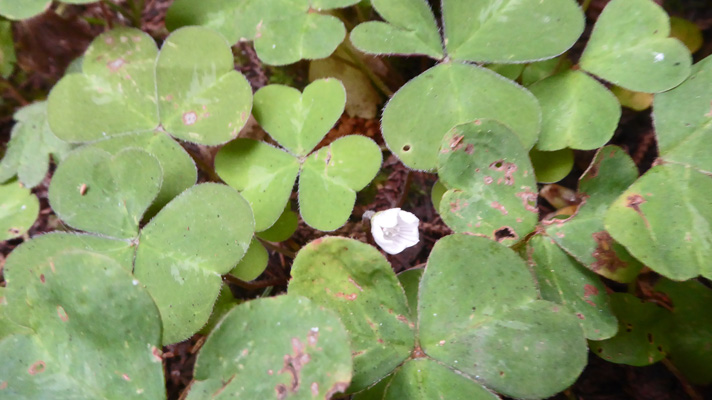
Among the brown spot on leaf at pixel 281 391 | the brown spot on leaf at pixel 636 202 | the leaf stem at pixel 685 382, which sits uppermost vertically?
the brown spot on leaf at pixel 636 202

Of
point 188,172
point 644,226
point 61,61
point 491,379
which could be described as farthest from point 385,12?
point 61,61

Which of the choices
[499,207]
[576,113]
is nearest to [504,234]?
[499,207]

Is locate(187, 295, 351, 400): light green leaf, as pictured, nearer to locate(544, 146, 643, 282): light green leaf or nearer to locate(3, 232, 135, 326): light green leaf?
locate(3, 232, 135, 326): light green leaf

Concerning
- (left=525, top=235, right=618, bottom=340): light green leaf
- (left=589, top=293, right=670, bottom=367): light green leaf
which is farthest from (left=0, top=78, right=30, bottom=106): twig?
(left=589, top=293, right=670, bottom=367): light green leaf

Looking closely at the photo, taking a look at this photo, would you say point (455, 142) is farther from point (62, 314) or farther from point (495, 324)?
point (62, 314)

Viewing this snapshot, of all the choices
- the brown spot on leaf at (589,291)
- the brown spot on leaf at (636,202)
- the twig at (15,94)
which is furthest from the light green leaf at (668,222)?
the twig at (15,94)

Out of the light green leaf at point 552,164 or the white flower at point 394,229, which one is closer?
the white flower at point 394,229

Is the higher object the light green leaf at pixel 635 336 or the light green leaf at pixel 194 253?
the light green leaf at pixel 194 253

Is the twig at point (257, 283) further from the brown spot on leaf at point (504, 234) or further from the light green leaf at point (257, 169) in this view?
the brown spot on leaf at point (504, 234)
